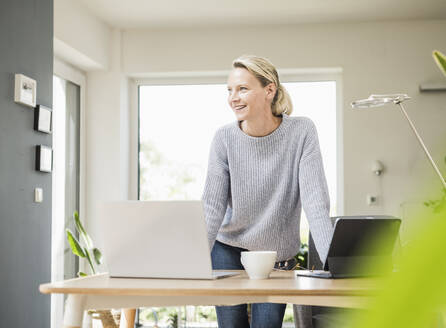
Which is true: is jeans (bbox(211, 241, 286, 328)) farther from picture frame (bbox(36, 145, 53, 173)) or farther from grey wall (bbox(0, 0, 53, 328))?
picture frame (bbox(36, 145, 53, 173))

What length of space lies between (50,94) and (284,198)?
8.19 feet

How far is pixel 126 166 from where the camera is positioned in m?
5.88

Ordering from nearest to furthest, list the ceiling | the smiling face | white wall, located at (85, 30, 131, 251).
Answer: the smiling face < the ceiling < white wall, located at (85, 30, 131, 251)

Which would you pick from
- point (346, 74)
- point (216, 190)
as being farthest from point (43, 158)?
point (346, 74)

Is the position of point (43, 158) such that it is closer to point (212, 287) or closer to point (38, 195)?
point (38, 195)

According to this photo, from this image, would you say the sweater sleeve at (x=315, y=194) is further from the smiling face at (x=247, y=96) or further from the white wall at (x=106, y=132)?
the white wall at (x=106, y=132)

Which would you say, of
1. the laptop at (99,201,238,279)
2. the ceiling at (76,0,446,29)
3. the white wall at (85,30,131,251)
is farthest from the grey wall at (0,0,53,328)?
the laptop at (99,201,238,279)

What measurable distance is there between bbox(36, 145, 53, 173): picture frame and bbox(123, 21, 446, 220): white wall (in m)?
2.23

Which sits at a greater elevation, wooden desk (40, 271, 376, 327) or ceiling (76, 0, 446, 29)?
ceiling (76, 0, 446, 29)

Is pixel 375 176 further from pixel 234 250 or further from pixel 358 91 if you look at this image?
pixel 234 250

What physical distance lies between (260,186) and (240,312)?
0.39 metres

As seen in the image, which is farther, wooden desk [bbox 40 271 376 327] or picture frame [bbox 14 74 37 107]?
picture frame [bbox 14 74 37 107]

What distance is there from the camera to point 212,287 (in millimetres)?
1414

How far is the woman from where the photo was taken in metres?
1.95
